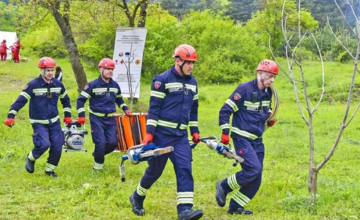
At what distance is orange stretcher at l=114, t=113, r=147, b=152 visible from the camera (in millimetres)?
10209

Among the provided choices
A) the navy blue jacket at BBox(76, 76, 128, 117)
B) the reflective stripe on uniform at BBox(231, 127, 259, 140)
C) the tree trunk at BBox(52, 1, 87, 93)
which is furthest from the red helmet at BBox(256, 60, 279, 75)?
the tree trunk at BBox(52, 1, 87, 93)

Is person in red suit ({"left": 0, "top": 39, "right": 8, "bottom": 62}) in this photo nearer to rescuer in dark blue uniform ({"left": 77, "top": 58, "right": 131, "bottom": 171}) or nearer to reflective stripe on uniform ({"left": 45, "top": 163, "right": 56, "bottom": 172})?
rescuer in dark blue uniform ({"left": 77, "top": 58, "right": 131, "bottom": 171})

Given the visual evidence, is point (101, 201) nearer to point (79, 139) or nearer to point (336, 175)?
point (79, 139)

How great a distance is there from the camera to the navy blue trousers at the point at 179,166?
21.6 ft

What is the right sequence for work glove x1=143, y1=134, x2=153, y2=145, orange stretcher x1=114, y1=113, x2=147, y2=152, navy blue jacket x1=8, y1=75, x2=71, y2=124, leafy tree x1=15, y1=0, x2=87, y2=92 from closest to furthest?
work glove x1=143, y1=134, x2=153, y2=145 < navy blue jacket x1=8, y1=75, x2=71, y2=124 < orange stretcher x1=114, y1=113, x2=147, y2=152 < leafy tree x1=15, y1=0, x2=87, y2=92

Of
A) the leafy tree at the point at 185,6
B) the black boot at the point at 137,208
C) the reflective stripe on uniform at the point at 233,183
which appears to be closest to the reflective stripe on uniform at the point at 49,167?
the black boot at the point at 137,208

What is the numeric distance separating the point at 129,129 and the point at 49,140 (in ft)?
5.44

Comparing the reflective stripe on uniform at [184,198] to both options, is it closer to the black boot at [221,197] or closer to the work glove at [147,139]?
the work glove at [147,139]

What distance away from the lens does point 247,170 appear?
273 inches

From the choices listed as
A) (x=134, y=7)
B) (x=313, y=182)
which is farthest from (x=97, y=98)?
(x=134, y=7)

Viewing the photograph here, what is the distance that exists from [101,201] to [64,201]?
54 cm

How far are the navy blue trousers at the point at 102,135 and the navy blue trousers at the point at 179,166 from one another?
289 cm

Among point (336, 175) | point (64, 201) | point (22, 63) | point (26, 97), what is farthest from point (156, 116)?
point (22, 63)

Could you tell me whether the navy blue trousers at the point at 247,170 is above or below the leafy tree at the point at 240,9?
below
